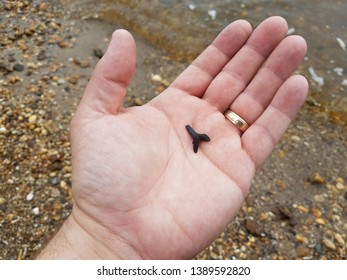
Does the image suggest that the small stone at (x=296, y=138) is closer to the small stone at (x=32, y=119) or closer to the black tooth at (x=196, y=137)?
→ the black tooth at (x=196, y=137)

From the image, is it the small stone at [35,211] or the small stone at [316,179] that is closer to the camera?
the small stone at [35,211]

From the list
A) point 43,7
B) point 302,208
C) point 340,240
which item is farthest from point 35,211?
point 43,7

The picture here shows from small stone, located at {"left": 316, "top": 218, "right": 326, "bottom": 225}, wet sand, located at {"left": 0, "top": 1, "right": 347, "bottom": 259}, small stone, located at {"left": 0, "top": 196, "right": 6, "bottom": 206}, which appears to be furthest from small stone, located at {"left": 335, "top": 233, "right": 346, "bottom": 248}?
small stone, located at {"left": 0, "top": 196, "right": 6, "bottom": 206}

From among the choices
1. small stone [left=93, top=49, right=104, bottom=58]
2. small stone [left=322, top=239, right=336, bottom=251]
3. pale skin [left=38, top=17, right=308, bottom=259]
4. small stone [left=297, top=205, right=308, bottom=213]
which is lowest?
small stone [left=93, top=49, right=104, bottom=58]

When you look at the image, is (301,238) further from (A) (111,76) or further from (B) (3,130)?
(B) (3,130)

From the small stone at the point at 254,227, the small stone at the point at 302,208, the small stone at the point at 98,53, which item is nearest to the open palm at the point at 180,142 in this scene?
the small stone at the point at 254,227

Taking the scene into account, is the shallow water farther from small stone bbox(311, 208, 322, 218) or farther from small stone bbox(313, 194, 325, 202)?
small stone bbox(311, 208, 322, 218)
